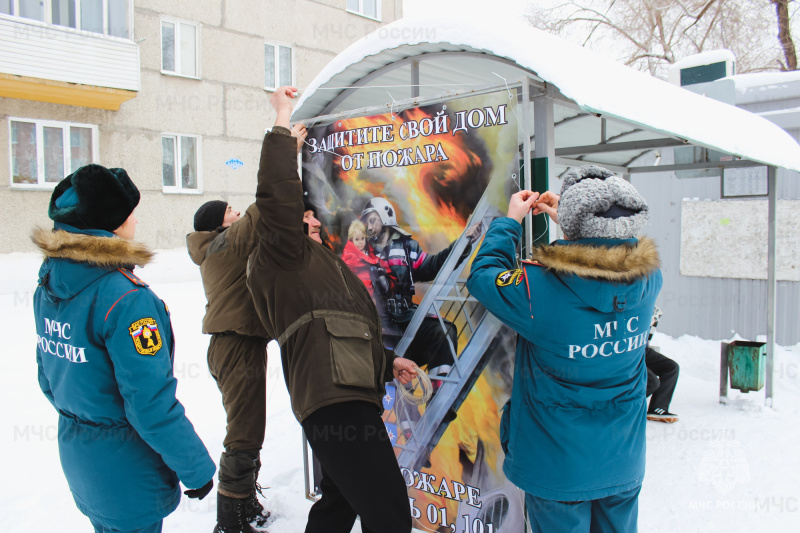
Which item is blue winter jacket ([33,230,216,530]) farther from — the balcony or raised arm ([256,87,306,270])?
the balcony

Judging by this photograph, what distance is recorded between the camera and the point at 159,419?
6.39 ft

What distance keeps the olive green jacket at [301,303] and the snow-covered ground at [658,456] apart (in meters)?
1.58

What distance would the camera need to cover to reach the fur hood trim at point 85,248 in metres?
1.95

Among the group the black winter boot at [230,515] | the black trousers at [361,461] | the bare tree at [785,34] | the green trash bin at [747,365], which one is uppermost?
the bare tree at [785,34]

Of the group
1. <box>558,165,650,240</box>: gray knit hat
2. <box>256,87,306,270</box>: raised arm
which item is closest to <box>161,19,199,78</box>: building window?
<box>256,87,306,270</box>: raised arm

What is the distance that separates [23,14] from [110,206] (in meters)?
11.2

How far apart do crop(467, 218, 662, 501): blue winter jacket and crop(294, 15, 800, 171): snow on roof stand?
2.42 feet

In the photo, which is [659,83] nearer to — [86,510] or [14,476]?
[86,510]

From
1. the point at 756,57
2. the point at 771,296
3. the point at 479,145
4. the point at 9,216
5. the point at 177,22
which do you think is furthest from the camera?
the point at 756,57

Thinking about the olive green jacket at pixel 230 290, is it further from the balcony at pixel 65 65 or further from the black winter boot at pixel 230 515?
the balcony at pixel 65 65

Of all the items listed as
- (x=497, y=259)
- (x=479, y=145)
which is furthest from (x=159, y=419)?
(x=479, y=145)

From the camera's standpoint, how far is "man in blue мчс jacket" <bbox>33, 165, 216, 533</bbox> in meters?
1.94

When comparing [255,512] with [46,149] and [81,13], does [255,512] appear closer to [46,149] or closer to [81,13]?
[46,149]

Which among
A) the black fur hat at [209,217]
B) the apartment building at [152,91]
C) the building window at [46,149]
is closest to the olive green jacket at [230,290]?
the black fur hat at [209,217]
